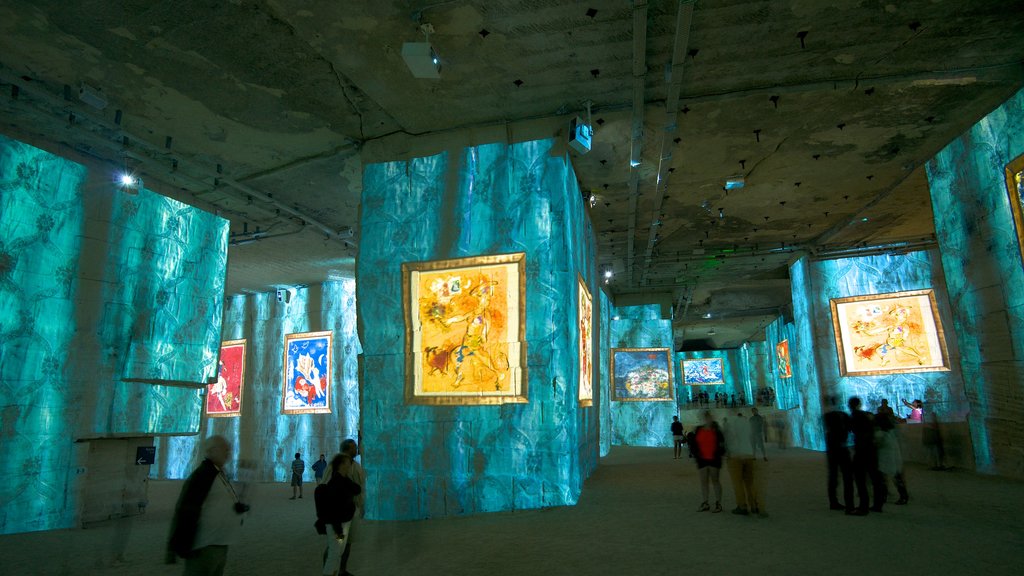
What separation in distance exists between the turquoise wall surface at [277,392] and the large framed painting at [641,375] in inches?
411

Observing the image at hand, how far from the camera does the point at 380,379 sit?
9.26 metres

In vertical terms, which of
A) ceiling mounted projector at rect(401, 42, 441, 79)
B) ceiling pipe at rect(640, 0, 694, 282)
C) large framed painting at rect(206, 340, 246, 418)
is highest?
ceiling pipe at rect(640, 0, 694, 282)

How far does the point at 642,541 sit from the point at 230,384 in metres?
17.6

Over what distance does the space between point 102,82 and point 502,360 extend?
7.54m

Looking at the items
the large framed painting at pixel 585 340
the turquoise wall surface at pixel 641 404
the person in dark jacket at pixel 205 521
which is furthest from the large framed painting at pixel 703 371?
the person in dark jacket at pixel 205 521

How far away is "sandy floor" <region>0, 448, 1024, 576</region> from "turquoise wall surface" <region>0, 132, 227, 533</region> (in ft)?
4.39

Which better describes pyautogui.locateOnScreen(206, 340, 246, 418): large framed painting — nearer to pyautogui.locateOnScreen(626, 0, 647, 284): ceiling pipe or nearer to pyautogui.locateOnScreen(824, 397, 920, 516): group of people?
pyautogui.locateOnScreen(626, 0, 647, 284): ceiling pipe

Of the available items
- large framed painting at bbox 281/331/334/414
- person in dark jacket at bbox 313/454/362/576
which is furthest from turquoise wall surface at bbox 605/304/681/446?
person in dark jacket at bbox 313/454/362/576

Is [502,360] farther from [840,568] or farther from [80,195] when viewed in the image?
[80,195]

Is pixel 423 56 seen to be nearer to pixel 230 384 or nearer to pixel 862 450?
pixel 862 450

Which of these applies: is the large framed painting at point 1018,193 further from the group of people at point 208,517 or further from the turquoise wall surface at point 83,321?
the turquoise wall surface at point 83,321

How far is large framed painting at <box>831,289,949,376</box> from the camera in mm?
15375

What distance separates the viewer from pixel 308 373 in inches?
727

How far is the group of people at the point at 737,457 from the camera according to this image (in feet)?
24.5
